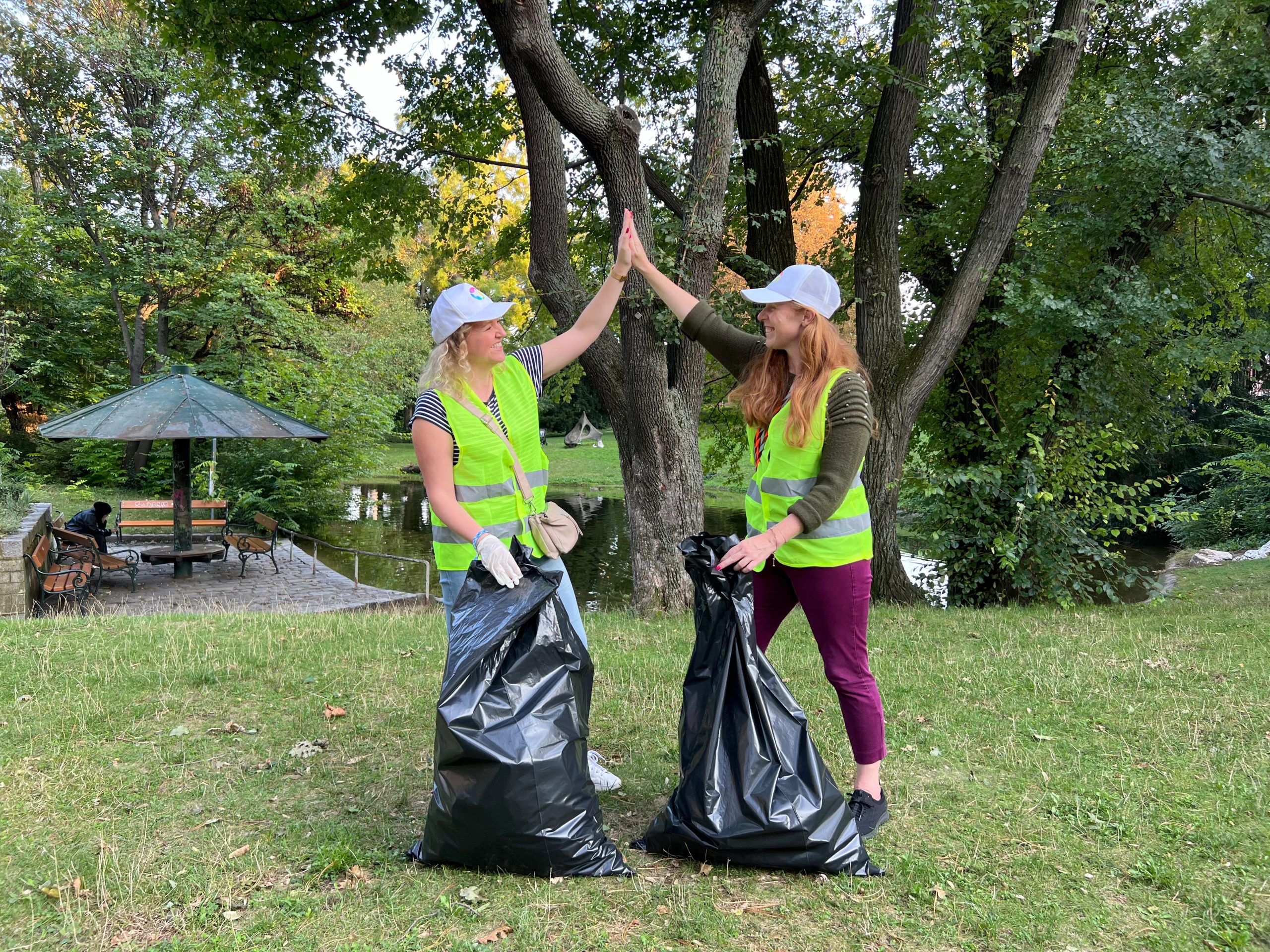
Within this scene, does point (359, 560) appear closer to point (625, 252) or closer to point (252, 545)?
point (252, 545)

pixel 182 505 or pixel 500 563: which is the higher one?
pixel 500 563

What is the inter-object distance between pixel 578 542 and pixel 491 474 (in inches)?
592

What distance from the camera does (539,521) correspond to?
3.20 metres

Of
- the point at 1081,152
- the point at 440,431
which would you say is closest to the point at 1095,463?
the point at 1081,152

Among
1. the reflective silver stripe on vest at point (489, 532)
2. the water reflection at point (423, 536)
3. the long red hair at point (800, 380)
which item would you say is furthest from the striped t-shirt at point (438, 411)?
the water reflection at point (423, 536)

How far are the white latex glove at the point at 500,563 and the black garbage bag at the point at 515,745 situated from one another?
3 cm

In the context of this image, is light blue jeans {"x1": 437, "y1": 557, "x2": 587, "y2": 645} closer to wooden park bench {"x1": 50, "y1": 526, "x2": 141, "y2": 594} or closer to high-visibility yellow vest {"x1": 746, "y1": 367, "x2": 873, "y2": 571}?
high-visibility yellow vest {"x1": 746, "y1": 367, "x2": 873, "y2": 571}

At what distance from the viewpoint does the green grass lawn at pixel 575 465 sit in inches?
1249

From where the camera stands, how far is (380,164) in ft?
34.7

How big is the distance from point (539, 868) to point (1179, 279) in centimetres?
1000

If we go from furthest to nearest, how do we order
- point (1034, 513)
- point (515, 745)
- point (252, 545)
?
point (252, 545)
point (1034, 513)
point (515, 745)

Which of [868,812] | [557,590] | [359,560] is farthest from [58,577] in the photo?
[868,812]

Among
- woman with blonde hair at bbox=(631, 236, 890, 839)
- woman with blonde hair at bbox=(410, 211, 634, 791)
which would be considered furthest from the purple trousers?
woman with blonde hair at bbox=(410, 211, 634, 791)

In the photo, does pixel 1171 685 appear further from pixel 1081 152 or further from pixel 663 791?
pixel 1081 152
